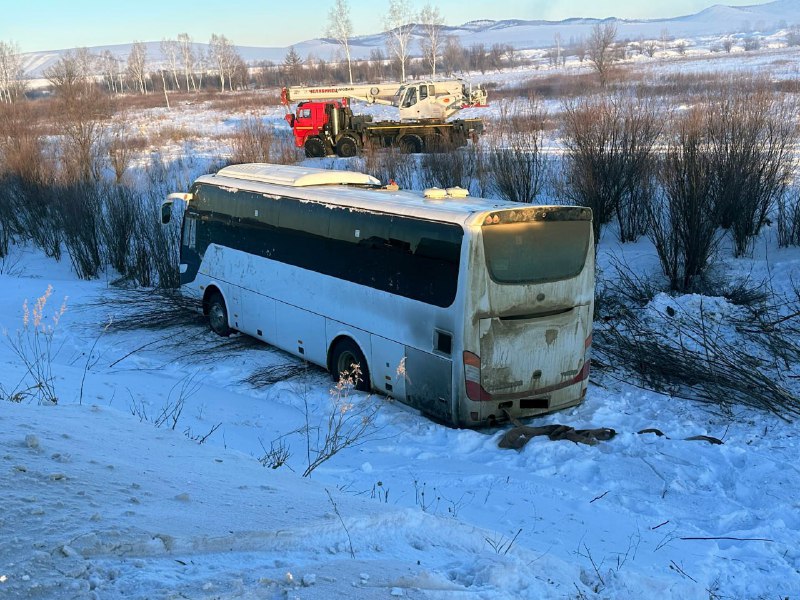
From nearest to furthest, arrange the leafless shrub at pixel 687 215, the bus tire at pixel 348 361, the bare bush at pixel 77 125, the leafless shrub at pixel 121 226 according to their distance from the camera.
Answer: the bus tire at pixel 348 361 < the leafless shrub at pixel 687 215 < the leafless shrub at pixel 121 226 < the bare bush at pixel 77 125

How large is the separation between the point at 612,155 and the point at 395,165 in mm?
7876

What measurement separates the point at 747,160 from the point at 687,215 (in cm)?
199

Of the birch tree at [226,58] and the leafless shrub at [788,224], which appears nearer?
the leafless shrub at [788,224]

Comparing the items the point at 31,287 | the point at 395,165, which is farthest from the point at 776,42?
the point at 31,287

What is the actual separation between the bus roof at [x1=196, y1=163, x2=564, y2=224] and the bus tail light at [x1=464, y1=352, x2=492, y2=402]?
1517 mm

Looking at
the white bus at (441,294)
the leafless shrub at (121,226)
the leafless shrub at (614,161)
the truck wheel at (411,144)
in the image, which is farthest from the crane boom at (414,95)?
the white bus at (441,294)

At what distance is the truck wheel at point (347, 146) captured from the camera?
34750 mm

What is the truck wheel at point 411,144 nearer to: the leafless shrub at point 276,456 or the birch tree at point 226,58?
the leafless shrub at point 276,456

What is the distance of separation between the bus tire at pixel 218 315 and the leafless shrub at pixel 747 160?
34.3ft

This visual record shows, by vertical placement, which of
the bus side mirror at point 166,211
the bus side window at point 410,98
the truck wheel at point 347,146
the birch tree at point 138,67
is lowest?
the truck wheel at point 347,146

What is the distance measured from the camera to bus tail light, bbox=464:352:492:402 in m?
8.04

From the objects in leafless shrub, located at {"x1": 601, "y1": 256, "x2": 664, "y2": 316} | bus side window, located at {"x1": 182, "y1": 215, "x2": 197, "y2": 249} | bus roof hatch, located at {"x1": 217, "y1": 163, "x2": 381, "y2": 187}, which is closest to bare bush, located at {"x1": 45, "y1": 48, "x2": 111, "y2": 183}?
bus side window, located at {"x1": 182, "y1": 215, "x2": 197, "y2": 249}

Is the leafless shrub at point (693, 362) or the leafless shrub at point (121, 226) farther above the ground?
the leafless shrub at point (121, 226)

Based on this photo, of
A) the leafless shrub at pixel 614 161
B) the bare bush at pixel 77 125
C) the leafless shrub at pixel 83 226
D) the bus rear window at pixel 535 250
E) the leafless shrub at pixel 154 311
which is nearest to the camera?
the bus rear window at pixel 535 250
